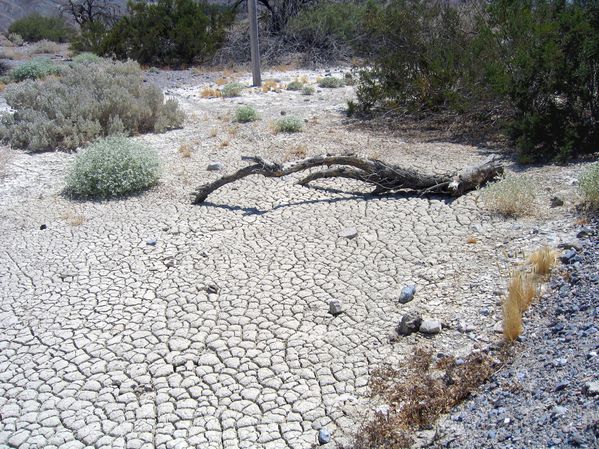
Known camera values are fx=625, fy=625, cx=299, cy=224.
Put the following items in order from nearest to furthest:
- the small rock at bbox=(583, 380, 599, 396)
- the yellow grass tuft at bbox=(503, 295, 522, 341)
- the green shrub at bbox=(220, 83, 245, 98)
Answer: the small rock at bbox=(583, 380, 599, 396), the yellow grass tuft at bbox=(503, 295, 522, 341), the green shrub at bbox=(220, 83, 245, 98)

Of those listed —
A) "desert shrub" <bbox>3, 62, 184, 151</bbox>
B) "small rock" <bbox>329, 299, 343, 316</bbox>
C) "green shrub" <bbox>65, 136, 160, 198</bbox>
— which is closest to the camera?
"small rock" <bbox>329, 299, 343, 316</bbox>

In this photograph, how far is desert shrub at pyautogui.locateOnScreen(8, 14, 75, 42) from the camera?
33562 millimetres

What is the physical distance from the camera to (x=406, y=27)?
39.2ft

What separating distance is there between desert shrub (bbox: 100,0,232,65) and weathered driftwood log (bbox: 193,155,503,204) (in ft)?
53.8

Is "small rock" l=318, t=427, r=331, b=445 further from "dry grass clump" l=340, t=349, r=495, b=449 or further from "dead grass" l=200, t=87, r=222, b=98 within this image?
"dead grass" l=200, t=87, r=222, b=98

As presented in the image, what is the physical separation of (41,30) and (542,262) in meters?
34.8

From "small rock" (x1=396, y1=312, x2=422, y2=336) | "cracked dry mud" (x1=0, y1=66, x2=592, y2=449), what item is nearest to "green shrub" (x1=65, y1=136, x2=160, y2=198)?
"cracked dry mud" (x1=0, y1=66, x2=592, y2=449)

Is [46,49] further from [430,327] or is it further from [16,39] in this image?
[430,327]

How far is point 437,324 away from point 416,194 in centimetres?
287

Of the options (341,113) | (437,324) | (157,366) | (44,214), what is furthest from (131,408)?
(341,113)

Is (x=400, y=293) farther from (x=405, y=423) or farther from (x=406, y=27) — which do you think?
(x=406, y=27)

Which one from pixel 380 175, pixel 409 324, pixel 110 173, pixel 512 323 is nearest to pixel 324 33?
pixel 110 173

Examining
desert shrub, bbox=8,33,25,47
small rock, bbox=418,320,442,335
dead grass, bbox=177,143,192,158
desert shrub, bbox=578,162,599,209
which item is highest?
desert shrub, bbox=8,33,25,47

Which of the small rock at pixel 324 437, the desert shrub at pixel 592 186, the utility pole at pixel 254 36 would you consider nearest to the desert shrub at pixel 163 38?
the utility pole at pixel 254 36
